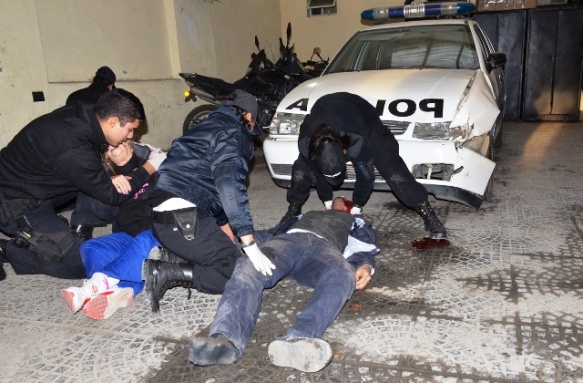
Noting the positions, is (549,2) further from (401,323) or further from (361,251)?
(401,323)

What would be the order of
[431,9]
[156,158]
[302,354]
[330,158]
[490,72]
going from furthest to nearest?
[431,9], [490,72], [156,158], [330,158], [302,354]

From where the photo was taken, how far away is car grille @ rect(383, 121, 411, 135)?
4168 millimetres

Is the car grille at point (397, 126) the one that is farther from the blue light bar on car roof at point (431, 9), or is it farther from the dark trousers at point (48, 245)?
the blue light bar on car roof at point (431, 9)

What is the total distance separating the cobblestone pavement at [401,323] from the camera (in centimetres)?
240

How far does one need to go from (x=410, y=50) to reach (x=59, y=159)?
385cm

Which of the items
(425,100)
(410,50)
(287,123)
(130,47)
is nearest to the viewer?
(425,100)

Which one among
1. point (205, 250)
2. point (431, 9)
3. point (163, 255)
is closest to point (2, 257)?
point (163, 255)

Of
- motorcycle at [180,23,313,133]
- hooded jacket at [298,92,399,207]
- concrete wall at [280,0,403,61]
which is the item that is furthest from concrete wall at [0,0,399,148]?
hooded jacket at [298,92,399,207]

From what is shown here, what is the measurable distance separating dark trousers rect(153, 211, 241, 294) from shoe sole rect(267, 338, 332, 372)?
0.80 meters

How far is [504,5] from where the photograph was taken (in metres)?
9.87

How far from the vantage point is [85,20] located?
23.6 feet

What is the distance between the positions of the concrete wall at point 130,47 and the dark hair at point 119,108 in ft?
11.5

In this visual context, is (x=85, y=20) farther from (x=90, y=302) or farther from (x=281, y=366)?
(x=281, y=366)

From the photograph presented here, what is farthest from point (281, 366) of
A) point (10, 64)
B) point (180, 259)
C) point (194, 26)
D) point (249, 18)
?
point (249, 18)
